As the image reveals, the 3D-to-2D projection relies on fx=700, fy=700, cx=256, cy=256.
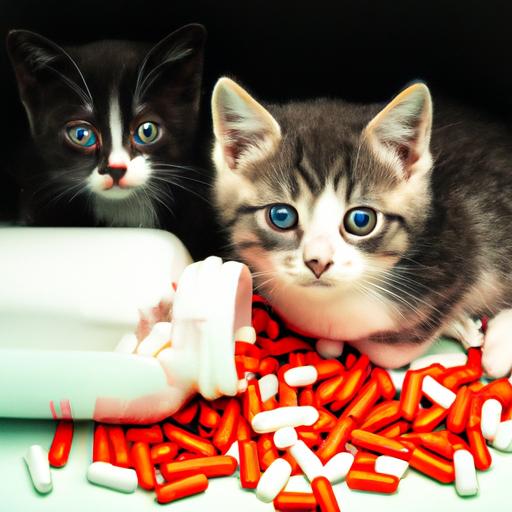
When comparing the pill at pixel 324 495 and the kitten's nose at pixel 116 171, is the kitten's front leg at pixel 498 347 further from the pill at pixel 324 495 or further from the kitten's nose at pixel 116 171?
the kitten's nose at pixel 116 171

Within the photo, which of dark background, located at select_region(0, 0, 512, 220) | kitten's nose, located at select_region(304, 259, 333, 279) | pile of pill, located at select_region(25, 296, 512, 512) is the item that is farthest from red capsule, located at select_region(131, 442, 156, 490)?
dark background, located at select_region(0, 0, 512, 220)

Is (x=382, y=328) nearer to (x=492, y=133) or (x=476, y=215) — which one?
(x=476, y=215)

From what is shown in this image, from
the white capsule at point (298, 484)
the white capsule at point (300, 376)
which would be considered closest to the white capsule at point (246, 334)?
the white capsule at point (300, 376)

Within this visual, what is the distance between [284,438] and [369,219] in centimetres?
45

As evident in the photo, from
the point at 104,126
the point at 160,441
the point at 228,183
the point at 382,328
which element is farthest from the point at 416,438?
the point at 104,126

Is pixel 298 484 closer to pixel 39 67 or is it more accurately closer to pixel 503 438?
pixel 503 438

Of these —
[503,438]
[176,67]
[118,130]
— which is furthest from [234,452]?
[176,67]

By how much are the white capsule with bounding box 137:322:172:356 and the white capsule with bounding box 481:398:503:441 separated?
629 mm

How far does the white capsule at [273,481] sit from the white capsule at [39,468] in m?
0.37

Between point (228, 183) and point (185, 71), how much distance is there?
39 centimetres

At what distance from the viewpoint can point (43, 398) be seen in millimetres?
1279

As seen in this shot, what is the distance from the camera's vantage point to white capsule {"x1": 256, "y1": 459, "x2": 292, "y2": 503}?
122 centimetres

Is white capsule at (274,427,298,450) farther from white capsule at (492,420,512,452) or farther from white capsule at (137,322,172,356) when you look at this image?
white capsule at (492,420,512,452)

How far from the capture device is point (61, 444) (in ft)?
4.30
